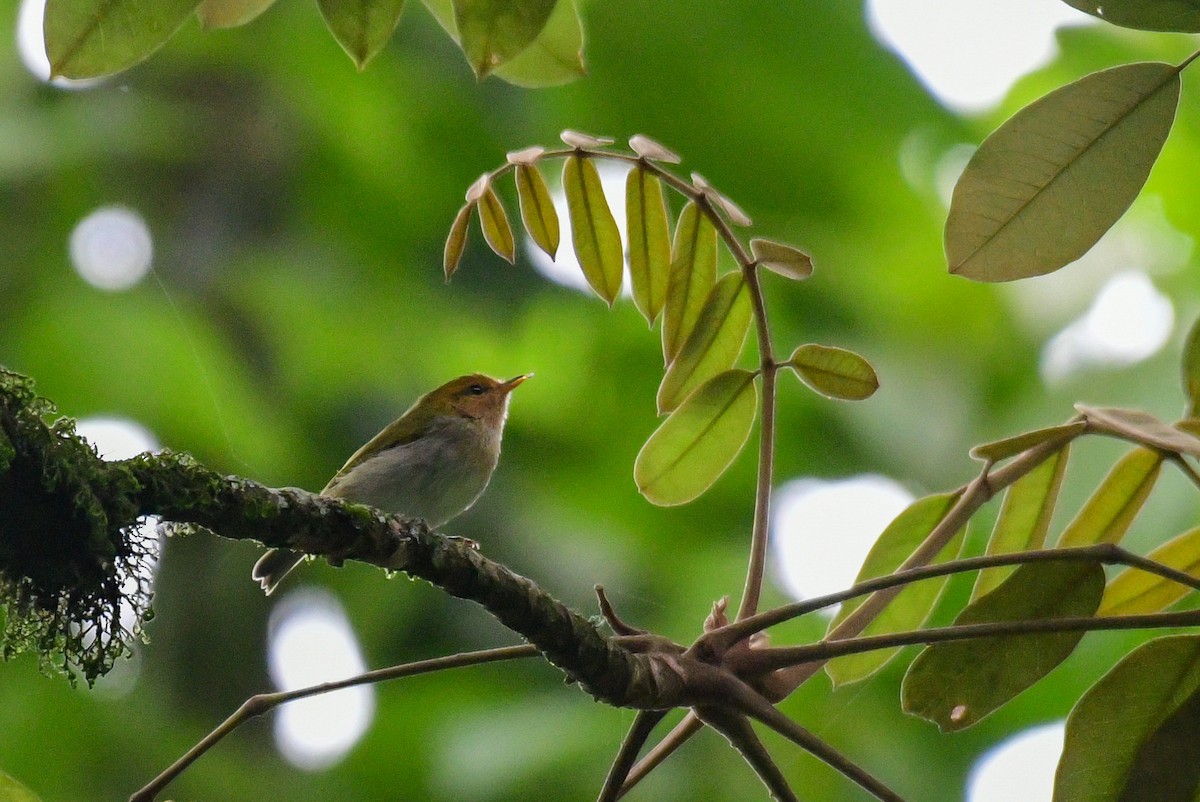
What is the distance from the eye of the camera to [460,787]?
3.42m

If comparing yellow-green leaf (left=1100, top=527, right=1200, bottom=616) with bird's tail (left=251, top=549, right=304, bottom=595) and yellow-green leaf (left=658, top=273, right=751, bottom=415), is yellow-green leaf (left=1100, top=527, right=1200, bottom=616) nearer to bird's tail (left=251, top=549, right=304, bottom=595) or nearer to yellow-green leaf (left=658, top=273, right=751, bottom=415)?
yellow-green leaf (left=658, top=273, right=751, bottom=415)

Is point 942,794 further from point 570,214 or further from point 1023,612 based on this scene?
point 570,214

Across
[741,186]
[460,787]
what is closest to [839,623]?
[460,787]

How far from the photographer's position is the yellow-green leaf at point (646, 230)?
1447mm

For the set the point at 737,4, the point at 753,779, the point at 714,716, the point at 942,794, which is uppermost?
the point at 737,4

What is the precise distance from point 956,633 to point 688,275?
58 cm

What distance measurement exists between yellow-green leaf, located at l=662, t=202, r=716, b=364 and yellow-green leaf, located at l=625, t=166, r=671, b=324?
2 centimetres

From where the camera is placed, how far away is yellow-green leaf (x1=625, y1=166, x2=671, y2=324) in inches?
57.0

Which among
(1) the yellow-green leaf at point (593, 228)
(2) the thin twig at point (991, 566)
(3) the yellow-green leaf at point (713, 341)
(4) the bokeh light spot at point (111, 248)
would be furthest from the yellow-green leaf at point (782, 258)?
(4) the bokeh light spot at point (111, 248)

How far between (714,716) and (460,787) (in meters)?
2.45

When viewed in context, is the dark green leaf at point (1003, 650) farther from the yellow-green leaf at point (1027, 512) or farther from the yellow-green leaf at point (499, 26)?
the yellow-green leaf at point (499, 26)

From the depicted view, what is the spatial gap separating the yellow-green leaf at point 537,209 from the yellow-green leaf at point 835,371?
0.34 meters

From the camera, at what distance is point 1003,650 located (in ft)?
4.00

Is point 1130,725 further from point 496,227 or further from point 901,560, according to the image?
point 496,227
